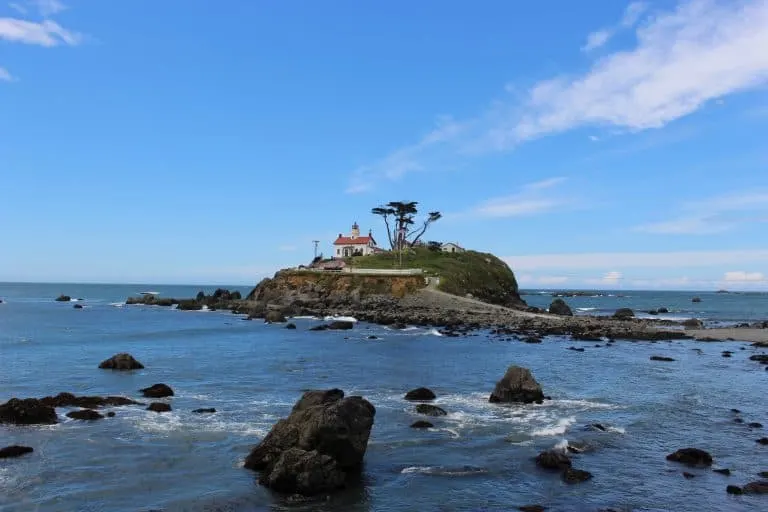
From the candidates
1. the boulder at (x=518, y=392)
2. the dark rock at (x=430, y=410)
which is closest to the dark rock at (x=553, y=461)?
the dark rock at (x=430, y=410)

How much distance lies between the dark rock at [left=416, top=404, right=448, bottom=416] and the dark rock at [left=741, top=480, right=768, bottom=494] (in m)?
12.5

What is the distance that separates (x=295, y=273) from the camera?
122m

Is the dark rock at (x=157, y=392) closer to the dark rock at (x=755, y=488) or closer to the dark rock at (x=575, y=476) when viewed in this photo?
the dark rock at (x=575, y=476)

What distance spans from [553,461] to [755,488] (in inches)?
223

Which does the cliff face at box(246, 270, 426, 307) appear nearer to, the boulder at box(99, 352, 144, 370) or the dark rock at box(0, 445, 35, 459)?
the boulder at box(99, 352, 144, 370)

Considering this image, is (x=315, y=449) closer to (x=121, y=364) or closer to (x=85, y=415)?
(x=85, y=415)

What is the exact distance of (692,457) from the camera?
20.4 m

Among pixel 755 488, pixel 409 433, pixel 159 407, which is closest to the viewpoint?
pixel 755 488

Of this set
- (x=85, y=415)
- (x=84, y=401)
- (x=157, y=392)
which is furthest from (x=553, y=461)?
(x=84, y=401)

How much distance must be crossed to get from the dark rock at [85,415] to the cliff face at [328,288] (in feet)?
278

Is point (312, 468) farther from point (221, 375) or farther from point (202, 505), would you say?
point (221, 375)

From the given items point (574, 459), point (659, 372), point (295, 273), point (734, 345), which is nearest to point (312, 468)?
point (574, 459)

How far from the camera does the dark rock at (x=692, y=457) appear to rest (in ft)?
66.0

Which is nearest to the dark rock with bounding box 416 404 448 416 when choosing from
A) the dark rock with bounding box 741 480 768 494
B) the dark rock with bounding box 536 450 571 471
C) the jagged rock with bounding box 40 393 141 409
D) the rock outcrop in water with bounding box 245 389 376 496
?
the dark rock with bounding box 536 450 571 471
